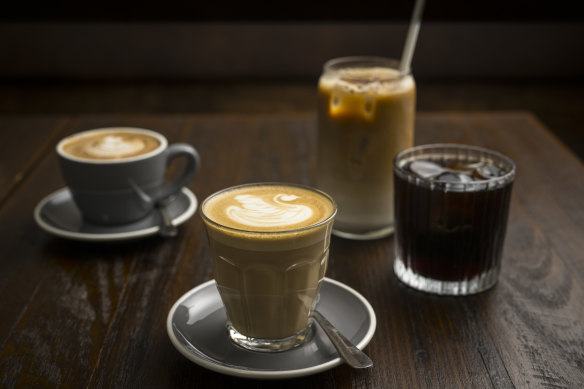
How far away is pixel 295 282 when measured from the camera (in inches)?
25.3

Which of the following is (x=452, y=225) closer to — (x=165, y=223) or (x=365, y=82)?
(x=365, y=82)

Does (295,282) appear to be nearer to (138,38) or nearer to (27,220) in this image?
(27,220)

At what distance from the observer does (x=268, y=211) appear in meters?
0.67

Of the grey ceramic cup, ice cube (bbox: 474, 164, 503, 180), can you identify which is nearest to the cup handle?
the grey ceramic cup

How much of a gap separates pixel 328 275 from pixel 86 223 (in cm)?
36

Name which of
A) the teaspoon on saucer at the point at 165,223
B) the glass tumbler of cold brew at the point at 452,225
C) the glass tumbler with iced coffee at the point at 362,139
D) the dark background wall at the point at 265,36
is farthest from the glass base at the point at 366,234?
the dark background wall at the point at 265,36

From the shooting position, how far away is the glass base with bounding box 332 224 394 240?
916 mm

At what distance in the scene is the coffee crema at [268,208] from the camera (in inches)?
25.3

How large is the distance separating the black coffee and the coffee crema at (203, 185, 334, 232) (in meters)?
0.14

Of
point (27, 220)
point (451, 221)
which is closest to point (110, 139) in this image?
point (27, 220)

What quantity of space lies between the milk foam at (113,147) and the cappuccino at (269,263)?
1.00 feet

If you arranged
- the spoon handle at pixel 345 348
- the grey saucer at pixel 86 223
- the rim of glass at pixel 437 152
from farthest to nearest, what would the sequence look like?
1. the grey saucer at pixel 86 223
2. the rim of glass at pixel 437 152
3. the spoon handle at pixel 345 348

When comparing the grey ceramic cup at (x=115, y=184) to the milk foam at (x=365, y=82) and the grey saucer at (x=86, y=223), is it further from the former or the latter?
the milk foam at (x=365, y=82)

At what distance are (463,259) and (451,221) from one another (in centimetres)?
4
